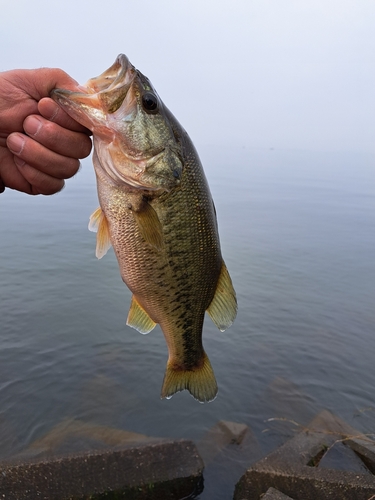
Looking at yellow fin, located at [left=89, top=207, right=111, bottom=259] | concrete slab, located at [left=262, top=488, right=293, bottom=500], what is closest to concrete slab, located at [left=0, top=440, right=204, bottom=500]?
concrete slab, located at [left=262, top=488, right=293, bottom=500]

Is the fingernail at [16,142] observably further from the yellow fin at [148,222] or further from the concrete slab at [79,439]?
the concrete slab at [79,439]

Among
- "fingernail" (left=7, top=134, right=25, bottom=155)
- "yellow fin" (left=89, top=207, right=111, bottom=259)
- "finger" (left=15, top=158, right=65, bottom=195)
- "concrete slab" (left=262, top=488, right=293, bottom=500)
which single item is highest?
"fingernail" (left=7, top=134, right=25, bottom=155)

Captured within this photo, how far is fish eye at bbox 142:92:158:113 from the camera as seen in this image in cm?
265

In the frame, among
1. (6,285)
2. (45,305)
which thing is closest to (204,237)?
(45,305)

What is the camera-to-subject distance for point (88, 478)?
15.7 feet

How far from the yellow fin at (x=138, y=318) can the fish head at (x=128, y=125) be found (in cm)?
97

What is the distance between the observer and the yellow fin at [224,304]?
3191mm

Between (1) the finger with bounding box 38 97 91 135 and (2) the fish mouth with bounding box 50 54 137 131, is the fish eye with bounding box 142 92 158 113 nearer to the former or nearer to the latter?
(2) the fish mouth with bounding box 50 54 137 131

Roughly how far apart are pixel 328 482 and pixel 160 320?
315 centimetres

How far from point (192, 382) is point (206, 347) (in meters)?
7.09

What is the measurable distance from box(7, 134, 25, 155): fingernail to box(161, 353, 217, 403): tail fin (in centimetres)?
203

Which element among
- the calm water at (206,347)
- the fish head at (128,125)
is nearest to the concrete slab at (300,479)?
the calm water at (206,347)

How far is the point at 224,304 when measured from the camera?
322 cm

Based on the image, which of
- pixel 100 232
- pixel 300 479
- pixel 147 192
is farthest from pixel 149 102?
pixel 300 479
